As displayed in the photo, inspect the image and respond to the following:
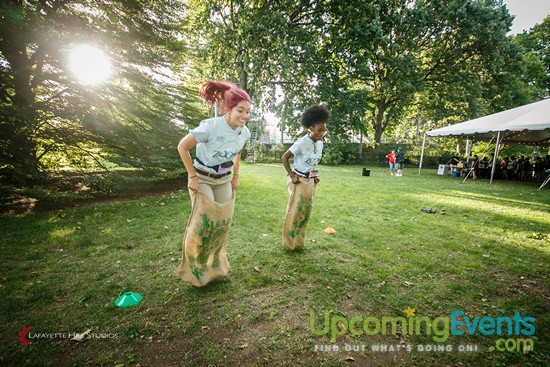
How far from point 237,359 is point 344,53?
1541 cm

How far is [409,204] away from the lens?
841cm

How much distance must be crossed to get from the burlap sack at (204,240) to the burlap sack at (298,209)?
4.41 feet

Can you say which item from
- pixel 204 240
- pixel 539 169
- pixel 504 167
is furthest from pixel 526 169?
pixel 204 240

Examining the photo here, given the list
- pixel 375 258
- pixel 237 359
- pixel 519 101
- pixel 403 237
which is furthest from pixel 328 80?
pixel 519 101

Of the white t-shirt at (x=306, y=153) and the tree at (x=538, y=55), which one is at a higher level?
the tree at (x=538, y=55)

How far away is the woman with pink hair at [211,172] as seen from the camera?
2.80m

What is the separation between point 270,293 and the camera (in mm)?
3186

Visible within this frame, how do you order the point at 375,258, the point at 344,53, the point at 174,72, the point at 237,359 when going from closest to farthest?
the point at 237,359 < the point at 375,258 < the point at 174,72 < the point at 344,53

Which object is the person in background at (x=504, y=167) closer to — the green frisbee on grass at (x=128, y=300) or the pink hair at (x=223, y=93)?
the pink hair at (x=223, y=93)

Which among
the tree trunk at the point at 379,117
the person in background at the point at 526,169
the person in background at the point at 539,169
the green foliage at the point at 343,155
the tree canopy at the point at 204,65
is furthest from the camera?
the tree trunk at the point at 379,117

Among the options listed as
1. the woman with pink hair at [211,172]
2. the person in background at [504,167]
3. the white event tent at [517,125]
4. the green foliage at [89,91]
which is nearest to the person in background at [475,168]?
the person in background at [504,167]

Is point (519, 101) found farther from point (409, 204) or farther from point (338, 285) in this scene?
point (338, 285)

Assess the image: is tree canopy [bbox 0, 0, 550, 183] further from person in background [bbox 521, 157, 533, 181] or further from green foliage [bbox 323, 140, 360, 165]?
person in background [bbox 521, 157, 533, 181]

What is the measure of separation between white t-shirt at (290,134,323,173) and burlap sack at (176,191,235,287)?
150 centimetres
